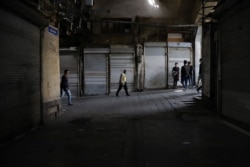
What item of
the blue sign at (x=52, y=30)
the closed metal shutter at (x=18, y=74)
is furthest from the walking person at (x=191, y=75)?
the closed metal shutter at (x=18, y=74)

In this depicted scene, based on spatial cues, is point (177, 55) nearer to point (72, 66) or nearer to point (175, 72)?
point (175, 72)

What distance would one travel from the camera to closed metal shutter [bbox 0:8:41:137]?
7352mm

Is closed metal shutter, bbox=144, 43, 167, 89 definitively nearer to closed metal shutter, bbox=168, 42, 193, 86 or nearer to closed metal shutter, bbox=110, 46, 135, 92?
closed metal shutter, bbox=168, 42, 193, 86

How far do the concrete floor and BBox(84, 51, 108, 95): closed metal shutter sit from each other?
36.6 ft

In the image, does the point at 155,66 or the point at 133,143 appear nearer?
the point at 133,143

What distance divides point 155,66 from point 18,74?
1584 cm

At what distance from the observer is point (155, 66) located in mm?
23109

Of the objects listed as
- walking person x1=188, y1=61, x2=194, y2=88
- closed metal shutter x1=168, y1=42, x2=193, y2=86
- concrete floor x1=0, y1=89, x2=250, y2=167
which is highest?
closed metal shutter x1=168, y1=42, x2=193, y2=86

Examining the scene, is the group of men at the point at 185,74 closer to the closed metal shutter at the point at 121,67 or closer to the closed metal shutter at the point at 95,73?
the closed metal shutter at the point at 121,67

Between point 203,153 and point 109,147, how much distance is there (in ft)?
7.01

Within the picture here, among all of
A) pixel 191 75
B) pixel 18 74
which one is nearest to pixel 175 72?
pixel 191 75

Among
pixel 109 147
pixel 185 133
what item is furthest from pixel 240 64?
pixel 109 147

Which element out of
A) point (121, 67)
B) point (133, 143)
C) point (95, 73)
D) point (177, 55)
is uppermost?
point (177, 55)

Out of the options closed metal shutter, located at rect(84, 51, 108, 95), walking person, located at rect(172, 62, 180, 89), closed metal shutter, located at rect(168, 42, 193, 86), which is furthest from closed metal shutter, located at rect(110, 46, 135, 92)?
walking person, located at rect(172, 62, 180, 89)
